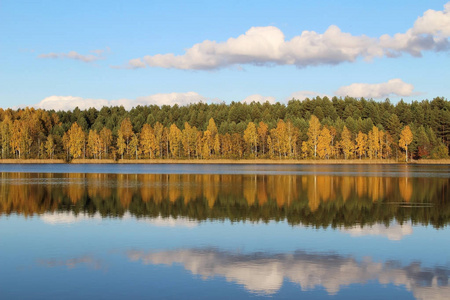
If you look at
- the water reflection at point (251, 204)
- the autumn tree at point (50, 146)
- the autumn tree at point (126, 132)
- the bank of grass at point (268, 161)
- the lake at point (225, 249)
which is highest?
the autumn tree at point (126, 132)

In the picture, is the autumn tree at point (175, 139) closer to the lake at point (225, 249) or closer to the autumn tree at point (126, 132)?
the autumn tree at point (126, 132)

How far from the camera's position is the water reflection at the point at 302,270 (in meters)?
14.3

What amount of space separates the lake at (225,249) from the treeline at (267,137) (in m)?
101

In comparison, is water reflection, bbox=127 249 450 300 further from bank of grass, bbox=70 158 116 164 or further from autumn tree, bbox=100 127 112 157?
autumn tree, bbox=100 127 112 157

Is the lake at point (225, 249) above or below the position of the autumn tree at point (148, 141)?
A: below

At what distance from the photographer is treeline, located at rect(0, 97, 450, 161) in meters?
134

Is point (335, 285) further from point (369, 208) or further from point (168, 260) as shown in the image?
point (369, 208)

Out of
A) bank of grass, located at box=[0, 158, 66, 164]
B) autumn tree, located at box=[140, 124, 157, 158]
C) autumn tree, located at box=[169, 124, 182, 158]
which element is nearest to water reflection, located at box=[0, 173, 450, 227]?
bank of grass, located at box=[0, 158, 66, 164]

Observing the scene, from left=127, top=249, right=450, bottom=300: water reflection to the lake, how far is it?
3 cm

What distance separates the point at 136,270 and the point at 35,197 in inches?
994

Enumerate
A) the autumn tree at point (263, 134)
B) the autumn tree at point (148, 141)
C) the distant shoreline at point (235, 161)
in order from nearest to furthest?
the distant shoreline at point (235, 161) → the autumn tree at point (263, 134) → the autumn tree at point (148, 141)

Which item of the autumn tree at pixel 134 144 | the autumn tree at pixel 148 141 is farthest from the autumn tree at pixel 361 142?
the autumn tree at pixel 134 144

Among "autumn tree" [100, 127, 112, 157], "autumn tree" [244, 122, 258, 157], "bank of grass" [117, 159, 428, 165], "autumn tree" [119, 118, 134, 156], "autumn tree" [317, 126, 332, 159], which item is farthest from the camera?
"autumn tree" [119, 118, 134, 156]

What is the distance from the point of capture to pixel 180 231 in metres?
23.1
